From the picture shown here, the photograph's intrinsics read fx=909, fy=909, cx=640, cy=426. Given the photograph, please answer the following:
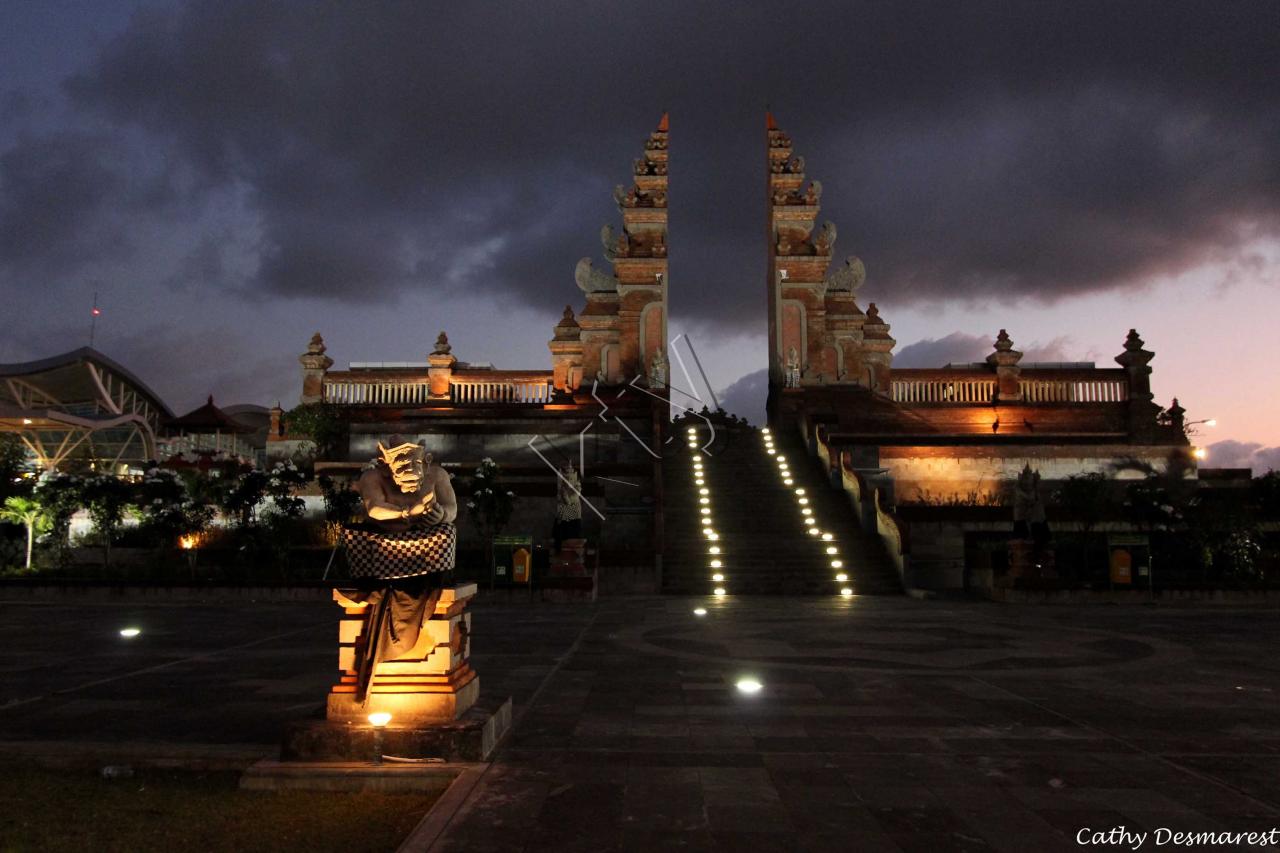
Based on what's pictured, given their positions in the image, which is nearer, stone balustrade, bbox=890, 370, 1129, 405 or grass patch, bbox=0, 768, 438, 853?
grass patch, bbox=0, 768, 438, 853

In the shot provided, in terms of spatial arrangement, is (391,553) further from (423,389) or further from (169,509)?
(423,389)

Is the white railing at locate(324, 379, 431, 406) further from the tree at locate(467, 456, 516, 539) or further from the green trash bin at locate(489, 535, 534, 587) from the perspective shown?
the green trash bin at locate(489, 535, 534, 587)

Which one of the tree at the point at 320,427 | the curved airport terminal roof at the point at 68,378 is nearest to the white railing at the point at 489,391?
the tree at the point at 320,427

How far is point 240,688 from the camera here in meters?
8.84

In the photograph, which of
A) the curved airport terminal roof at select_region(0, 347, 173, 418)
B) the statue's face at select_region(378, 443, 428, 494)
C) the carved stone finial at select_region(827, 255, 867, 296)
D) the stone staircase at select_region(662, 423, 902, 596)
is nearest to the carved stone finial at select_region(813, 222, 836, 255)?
the carved stone finial at select_region(827, 255, 867, 296)

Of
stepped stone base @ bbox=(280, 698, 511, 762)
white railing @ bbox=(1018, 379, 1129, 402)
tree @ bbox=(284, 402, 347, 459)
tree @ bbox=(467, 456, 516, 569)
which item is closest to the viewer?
stepped stone base @ bbox=(280, 698, 511, 762)

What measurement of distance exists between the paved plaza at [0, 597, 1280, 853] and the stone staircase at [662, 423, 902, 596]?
270 inches

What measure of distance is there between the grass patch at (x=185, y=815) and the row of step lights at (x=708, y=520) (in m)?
15.5

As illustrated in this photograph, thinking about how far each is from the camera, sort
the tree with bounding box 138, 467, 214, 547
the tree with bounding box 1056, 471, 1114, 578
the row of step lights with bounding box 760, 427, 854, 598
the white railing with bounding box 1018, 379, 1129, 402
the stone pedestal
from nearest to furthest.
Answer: the stone pedestal, the row of step lights with bounding box 760, 427, 854, 598, the tree with bounding box 138, 467, 214, 547, the tree with bounding box 1056, 471, 1114, 578, the white railing with bounding box 1018, 379, 1129, 402

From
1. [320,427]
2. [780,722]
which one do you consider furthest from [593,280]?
[780,722]

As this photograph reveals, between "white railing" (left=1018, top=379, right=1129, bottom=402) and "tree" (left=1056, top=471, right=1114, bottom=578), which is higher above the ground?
"white railing" (left=1018, top=379, right=1129, bottom=402)

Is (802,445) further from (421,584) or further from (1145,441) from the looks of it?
(421,584)

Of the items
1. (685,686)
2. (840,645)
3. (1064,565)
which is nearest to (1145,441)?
(1064,565)

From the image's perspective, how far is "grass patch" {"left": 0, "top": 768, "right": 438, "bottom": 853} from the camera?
473cm
